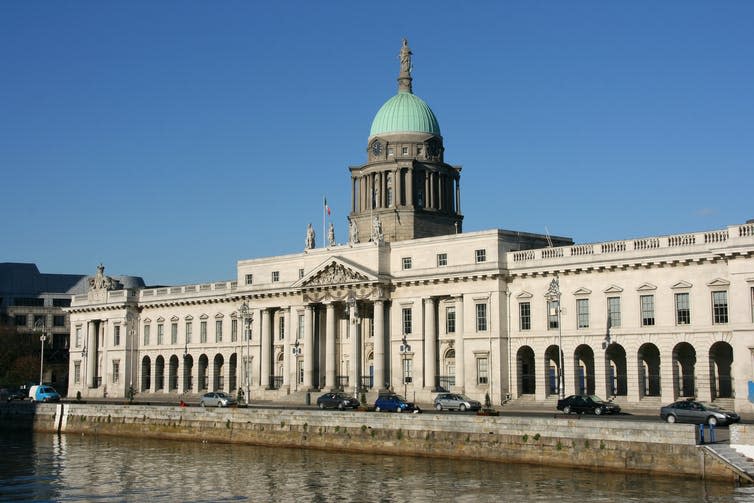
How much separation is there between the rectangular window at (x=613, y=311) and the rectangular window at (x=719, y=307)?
307 inches

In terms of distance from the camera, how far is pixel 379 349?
88.1 metres

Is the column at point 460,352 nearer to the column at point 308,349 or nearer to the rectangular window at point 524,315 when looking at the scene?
the rectangular window at point 524,315

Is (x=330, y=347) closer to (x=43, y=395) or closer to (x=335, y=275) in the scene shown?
(x=335, y=275)

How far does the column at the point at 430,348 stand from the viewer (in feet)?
282

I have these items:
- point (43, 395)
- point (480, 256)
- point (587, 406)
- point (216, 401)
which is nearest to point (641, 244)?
point (480, 256)

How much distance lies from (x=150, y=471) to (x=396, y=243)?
40307 mm

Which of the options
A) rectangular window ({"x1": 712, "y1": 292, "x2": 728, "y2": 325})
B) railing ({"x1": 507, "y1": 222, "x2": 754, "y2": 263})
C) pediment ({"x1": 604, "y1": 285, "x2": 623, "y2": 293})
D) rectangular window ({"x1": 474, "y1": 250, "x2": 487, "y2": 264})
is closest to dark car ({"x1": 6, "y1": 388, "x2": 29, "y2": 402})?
rectangular window ({"x1": 474, "y1": 250, "x2": 487, "y2": 264})

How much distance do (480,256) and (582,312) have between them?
10.5 meters

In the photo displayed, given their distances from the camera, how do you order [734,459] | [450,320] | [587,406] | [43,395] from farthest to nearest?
[43,395] < [450,320] < [587,406] < [734,459]

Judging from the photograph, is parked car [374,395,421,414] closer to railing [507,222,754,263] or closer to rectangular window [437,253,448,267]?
railing [507,222,754,263]

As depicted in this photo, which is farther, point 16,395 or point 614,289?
point 16,395

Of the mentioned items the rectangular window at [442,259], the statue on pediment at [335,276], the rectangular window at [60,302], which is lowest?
the statue on pediment at [335,276]

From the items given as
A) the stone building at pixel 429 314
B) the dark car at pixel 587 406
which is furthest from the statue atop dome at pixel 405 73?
the dark car at pixel 587 406

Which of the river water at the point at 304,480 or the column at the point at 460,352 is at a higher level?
the column at the point at 460,352
